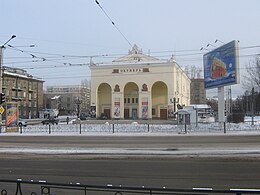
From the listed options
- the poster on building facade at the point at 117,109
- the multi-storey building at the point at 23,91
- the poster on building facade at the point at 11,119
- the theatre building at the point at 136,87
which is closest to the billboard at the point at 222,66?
the poster on building facade at the point at 11,119

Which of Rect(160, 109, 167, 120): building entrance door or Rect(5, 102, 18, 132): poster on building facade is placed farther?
Rect(160, 109, 167, 120): building entrance door

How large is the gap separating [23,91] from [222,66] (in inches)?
3580

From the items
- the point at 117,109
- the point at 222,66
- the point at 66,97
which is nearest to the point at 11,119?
the point at 222,66

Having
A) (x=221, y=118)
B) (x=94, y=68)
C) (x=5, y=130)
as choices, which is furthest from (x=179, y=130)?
(x=94, y=68)

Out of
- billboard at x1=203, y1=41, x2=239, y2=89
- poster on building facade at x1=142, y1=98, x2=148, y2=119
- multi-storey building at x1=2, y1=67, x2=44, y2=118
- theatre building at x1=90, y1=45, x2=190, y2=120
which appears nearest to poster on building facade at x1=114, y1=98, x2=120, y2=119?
theatre building at x1=90, y1=45, x2=190, y2=120

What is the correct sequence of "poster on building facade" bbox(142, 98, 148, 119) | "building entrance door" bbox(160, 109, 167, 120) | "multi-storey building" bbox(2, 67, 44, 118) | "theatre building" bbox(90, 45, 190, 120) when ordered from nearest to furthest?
1. "theatre building" bbox(90, 45, 190, 120)
2. "poster on building facade" bbox(142, 98, 148, 119)
3. "building entrance door" bbox(160, 109, 167, 120)
4. "multi-storey building" bbox(2, 67, 44, 118)

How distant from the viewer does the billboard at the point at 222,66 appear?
44.7 metres

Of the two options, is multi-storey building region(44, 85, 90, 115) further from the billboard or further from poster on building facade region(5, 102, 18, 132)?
poster on building facade region(5, 102, 18, 132)

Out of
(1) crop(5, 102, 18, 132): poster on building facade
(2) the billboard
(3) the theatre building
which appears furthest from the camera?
(3) the theatre building

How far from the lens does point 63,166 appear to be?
14.7 meters

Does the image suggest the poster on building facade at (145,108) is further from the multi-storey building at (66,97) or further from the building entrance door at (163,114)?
the multi-storey building at (66,97)

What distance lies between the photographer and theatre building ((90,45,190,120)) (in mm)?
90438

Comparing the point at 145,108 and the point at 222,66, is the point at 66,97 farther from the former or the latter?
the point at 222,66

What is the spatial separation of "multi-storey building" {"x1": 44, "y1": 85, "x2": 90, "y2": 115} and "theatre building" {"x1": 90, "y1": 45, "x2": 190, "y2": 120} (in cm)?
6085
